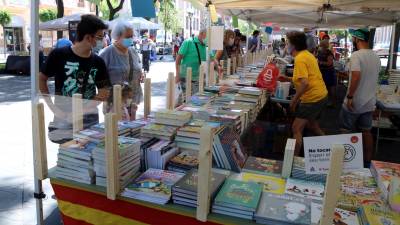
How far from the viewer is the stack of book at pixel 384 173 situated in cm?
184

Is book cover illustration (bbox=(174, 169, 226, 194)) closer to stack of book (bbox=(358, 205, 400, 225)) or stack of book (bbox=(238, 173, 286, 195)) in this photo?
stack of book (bbox=(238, 173, 286, 195))

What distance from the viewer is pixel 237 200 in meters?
1.68

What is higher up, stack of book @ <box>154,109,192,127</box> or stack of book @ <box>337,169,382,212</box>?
stack of book @ <box>154,109,192,127</box>

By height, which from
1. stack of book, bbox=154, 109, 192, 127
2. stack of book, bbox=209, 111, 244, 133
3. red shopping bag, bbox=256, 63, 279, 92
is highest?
red shopping bag, bbox=256, 63, 279, 92

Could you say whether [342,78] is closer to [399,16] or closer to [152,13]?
[399,16]

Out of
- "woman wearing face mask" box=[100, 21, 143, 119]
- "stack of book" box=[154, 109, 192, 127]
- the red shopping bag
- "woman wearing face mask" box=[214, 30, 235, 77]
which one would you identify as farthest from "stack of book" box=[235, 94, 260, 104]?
"woman wearing face mask" box=[214, 30, 235, 77]

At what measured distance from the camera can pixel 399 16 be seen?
714 cm

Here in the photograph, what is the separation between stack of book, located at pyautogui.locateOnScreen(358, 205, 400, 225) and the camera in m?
1.57

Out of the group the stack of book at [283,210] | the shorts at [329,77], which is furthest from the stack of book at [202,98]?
the shorts at [329,77]

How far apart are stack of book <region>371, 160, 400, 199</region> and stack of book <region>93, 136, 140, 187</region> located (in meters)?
1.26

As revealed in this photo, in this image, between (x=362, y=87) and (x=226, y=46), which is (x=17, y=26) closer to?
(x=226, y=46)

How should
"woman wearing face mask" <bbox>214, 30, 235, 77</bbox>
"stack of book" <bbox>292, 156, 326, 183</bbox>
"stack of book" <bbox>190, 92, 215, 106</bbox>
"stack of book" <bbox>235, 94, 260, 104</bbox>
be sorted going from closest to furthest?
"stack of book" <bbox>292, 156, 326, 183</bbox> → "stack of book" <bbox>190, 92, 215, 106</bbox> → "stack of book" <bbox>235, 94, 260, 104</bbox> → "woman wearing face mask" <bbox>214, 30, 235, 77</bbox>

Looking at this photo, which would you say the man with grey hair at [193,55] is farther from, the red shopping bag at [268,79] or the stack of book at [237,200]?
the stack of book at [237,200]

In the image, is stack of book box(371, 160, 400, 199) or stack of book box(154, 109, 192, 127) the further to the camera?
stack of book box(154, 109, 192, 127)
